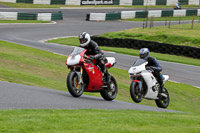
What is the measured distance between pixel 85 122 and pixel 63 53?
57.1 feet

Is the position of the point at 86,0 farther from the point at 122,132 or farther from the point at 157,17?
the point at 122,132

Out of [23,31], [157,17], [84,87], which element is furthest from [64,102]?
[157,17]

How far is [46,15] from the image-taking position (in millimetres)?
42281

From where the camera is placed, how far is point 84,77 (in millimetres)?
11000

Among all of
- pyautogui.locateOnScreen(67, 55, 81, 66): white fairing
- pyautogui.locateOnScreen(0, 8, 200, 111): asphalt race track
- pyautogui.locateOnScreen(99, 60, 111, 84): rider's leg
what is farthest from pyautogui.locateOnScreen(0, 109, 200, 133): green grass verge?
pyautogui.locateOnScreen(99, 60, 111, 84): rider's leg

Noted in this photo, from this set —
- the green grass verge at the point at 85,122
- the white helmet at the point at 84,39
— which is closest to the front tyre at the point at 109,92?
the white helmet at the point at 84,39

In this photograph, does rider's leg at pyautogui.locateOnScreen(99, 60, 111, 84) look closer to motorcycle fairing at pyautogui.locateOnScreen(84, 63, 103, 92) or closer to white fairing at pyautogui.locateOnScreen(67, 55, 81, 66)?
motorcycle fairing at pyautogui.locateOnScreen(84, 63, 103, 92)

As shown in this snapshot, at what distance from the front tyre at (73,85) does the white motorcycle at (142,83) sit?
176cm

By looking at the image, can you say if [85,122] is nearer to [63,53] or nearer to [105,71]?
[105,71]

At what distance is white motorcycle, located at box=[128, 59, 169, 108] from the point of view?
11.9 meters

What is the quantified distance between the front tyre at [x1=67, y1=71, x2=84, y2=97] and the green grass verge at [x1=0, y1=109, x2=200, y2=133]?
5.65 ft

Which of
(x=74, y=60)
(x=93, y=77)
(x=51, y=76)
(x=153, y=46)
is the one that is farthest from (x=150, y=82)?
(x=153, y=46)

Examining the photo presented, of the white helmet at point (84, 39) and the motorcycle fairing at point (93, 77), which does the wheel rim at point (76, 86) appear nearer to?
the motorcycle fairing at point (93, 77)

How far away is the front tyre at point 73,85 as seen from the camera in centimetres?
1021
